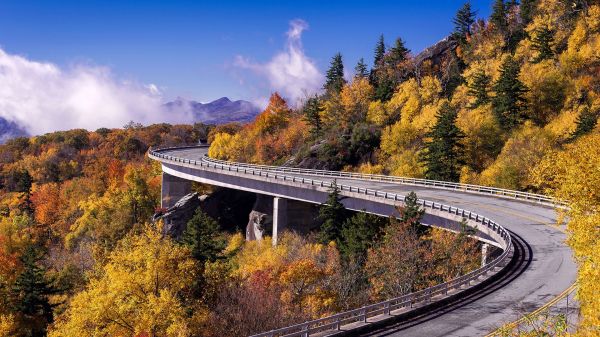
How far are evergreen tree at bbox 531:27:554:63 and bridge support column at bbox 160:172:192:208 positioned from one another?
6192 cm

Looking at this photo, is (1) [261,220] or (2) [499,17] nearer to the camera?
(1) [261,220]

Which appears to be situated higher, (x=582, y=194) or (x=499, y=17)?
(x=499, y=17)

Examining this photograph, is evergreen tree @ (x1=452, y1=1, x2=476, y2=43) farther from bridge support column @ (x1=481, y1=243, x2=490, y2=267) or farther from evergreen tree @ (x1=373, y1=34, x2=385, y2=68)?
bridge support column @ (x1=481, y1=243, x2=490, y2=267)

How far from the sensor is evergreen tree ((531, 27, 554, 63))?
7956 cm

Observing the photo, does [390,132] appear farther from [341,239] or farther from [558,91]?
[341,239]

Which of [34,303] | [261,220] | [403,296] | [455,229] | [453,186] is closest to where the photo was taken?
[403,296]

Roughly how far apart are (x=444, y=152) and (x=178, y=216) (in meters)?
39.2

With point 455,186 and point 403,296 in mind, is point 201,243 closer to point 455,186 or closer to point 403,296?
point 403,296

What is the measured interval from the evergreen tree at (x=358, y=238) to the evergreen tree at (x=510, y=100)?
97.5 feet

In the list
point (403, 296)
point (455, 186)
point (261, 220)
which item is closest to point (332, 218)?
point (455, 186)

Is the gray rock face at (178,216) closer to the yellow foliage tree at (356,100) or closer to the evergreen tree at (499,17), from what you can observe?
the yellow foliage tree at (356,100)

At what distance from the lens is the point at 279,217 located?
62.2 metres

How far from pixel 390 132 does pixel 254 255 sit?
3488cm

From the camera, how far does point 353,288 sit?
37.4 m
